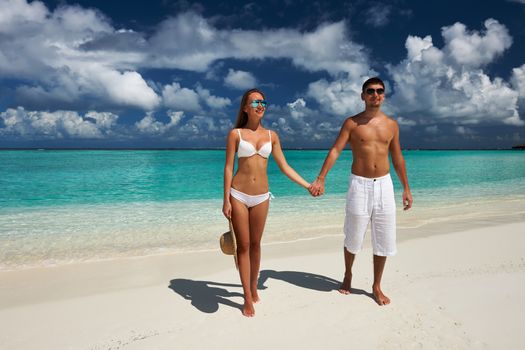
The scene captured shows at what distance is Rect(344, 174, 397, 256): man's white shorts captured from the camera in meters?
4.13

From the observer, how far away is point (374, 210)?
4176 millimetres

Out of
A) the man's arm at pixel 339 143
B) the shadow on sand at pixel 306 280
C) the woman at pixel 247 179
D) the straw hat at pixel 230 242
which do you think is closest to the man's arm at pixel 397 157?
the man's arm at pixel 339 143

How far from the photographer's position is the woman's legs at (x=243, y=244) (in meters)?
3.93

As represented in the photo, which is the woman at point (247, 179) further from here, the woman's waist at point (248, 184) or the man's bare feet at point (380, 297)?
the man's bare feet at point (380, 297)

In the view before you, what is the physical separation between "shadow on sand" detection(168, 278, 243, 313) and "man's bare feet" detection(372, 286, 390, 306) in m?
1.71

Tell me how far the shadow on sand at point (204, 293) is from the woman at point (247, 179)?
0.50 m

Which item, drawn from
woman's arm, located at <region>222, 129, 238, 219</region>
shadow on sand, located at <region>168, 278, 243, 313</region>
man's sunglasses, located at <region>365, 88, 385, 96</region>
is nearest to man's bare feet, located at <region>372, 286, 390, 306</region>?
shadow on sand, located at <region>168, 278, 243, 313</region>

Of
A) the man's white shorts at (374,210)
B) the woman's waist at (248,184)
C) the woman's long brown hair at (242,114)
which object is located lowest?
the man's white shorts at (374,210)

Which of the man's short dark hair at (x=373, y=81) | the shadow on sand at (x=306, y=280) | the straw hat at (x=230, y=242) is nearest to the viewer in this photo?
the straw hat at (x=230, y=242)

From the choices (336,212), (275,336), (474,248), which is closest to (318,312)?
(275,336)

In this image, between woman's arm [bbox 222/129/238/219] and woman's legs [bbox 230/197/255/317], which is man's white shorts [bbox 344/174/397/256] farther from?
woman's arm [bbox 222/129/238/219]

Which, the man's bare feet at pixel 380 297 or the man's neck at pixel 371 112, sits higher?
the man's neck at pixel 371 112

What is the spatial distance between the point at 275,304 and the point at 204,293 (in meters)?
1.07

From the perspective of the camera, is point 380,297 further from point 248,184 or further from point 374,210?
point 248,184
